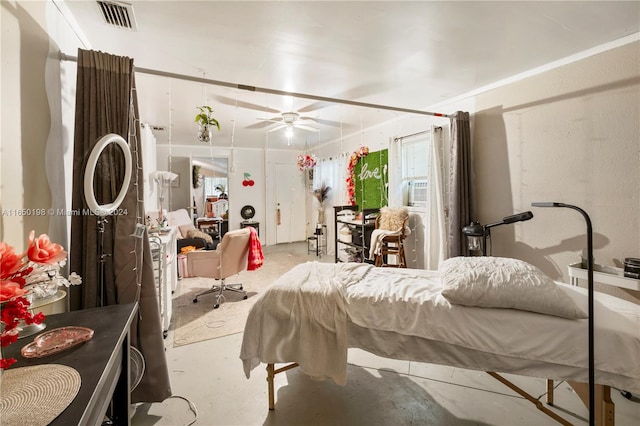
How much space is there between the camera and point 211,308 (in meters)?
3.34

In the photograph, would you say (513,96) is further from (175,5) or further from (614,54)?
(175,5)

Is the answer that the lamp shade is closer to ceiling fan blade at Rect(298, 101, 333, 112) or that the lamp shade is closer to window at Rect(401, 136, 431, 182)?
ceiling fan blade at Rect(298, 101, 333, 112)

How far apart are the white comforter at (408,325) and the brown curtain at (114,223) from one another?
0.60 metres

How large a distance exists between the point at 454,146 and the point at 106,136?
124 inches

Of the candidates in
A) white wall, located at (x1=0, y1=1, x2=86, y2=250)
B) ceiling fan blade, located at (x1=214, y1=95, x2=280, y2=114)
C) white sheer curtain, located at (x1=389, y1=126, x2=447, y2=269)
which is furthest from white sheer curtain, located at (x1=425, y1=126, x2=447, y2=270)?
white wall, located at (x1=0, y1=1, x2=86, y2=250)

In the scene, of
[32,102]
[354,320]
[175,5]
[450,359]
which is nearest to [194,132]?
[175,5]

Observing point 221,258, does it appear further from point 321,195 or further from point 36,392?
point 321,195

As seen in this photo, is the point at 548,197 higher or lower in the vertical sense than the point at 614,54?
lower

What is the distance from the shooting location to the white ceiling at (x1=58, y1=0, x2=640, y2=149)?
1740 millimetres

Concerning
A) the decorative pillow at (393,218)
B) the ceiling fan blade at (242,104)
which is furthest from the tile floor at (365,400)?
the ceiling fan blade at (242,104)

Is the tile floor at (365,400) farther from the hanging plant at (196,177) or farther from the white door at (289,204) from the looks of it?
the white door at (289,204)

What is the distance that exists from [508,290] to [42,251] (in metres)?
2.01

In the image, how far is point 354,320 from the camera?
5.36 feet

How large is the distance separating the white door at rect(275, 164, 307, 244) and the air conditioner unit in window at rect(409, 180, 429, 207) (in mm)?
3200
